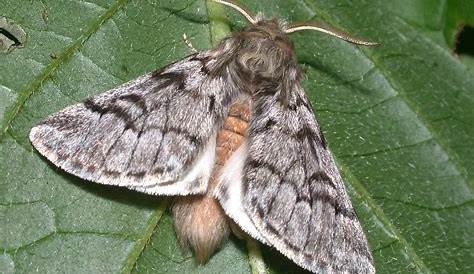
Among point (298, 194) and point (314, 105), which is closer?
point (298, 194)

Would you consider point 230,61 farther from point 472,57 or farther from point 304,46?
point 472,57

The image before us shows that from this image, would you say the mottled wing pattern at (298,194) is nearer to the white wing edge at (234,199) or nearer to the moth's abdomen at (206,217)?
the white wing edge at (234,199)

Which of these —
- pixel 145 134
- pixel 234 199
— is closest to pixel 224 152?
pixel 234 199

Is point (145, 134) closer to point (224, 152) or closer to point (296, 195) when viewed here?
point (224, 152)

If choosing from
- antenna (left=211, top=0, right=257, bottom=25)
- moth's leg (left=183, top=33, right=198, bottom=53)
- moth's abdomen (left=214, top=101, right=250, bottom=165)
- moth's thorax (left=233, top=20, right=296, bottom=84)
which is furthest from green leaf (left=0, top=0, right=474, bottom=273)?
moth's abdomen (left=214, top=101, right=250, bottom=165)

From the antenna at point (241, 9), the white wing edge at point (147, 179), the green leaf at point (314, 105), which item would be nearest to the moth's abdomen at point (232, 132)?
the white wing edge at point (147, 179)
